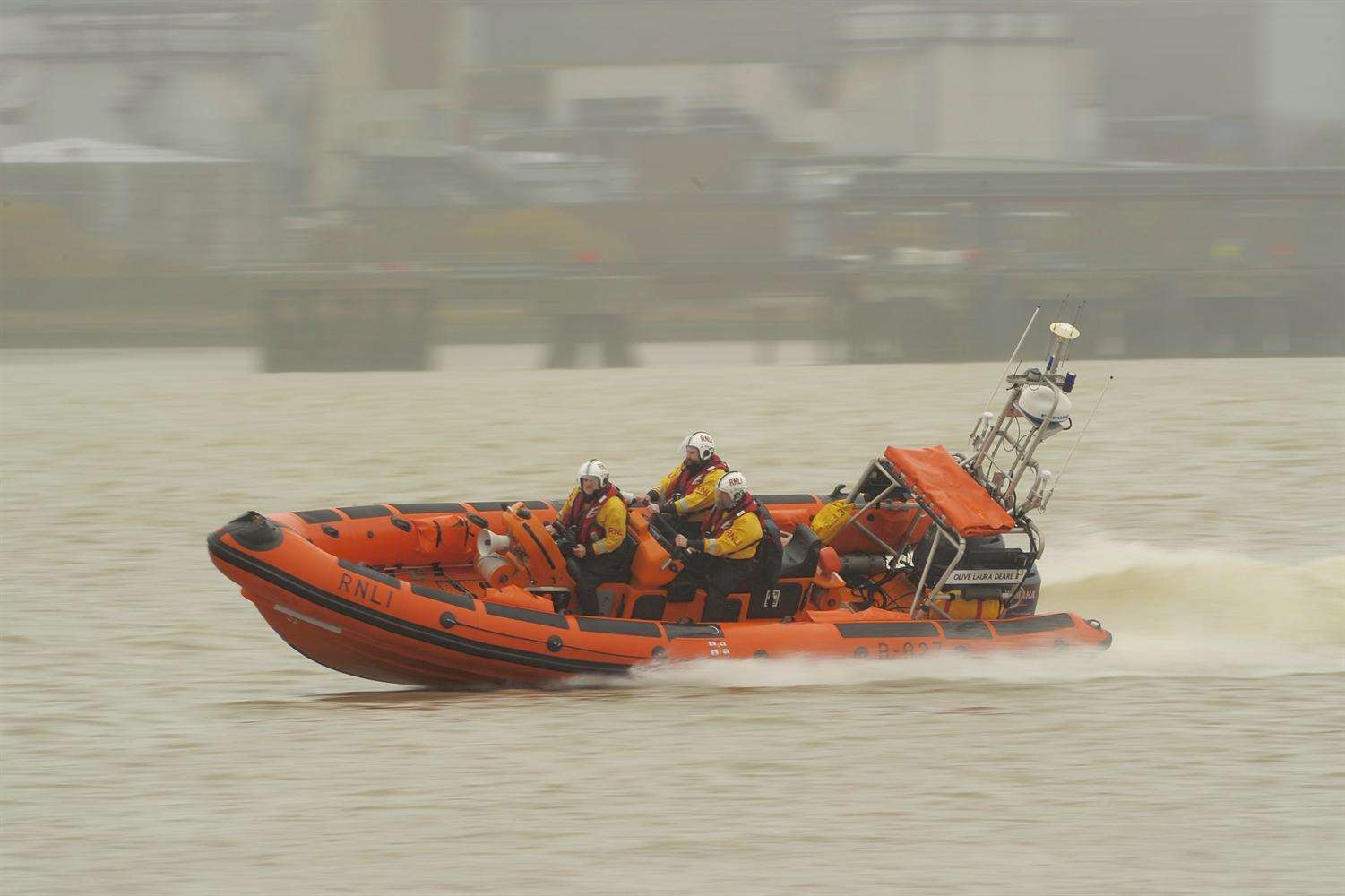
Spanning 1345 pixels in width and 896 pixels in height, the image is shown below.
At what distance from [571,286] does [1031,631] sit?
1471 inches

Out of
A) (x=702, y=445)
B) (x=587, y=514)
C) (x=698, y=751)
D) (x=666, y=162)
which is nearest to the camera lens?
(x=698, y=751)

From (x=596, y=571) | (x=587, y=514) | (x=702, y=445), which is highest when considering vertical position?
(x=702, y=445)

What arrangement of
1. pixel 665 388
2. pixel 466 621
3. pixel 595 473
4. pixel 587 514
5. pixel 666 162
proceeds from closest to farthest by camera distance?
pixel 466 621 → pixel 595 473 → pixel 587 514 → pixel 665 388 → pixel 666 162

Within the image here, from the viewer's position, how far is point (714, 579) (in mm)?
10328

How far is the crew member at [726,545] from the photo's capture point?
10.2 metres

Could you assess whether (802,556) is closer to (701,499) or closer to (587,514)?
(701,499)

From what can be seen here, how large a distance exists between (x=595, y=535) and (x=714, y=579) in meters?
0.76

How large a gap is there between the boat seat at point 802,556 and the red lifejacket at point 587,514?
1.11 m

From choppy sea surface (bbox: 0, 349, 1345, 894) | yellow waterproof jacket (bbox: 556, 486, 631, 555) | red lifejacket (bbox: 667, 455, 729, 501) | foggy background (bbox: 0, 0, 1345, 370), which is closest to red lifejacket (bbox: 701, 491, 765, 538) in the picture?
red lifejacket (bbox: 667, 455, 729, 501)

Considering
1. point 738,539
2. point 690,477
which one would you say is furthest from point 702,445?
point 738,539

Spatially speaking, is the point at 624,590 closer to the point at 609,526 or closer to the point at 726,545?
the point at 609,526

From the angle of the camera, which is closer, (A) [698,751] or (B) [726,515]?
(A) [698,751]

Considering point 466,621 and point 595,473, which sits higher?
point 595,473

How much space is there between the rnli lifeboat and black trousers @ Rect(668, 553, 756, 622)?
0.16 feet
